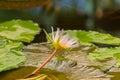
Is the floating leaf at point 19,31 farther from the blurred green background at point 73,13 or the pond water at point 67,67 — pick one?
the blurred green background at point 73,13

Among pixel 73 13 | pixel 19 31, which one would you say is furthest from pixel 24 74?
pixel 73 13

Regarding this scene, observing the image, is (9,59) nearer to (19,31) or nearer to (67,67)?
(67,67)

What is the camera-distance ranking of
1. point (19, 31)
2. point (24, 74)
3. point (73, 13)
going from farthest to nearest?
Answer: 1. point (73, 13)
2. point (19, 31)
3. point (24, 74)

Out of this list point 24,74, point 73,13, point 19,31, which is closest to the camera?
point 24,74

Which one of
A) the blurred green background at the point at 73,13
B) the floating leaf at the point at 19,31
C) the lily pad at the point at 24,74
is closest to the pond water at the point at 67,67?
the lily pad at the point at 24,74

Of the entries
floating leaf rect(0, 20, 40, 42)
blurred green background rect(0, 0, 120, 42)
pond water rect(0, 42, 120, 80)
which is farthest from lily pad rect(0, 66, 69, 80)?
blurred green background rect(0, 0, 120, 42)

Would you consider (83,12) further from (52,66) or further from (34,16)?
(52,66)

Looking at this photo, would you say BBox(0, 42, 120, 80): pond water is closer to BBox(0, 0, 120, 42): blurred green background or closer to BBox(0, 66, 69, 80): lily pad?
BBox(0, 66, 69, 80): lily pad
